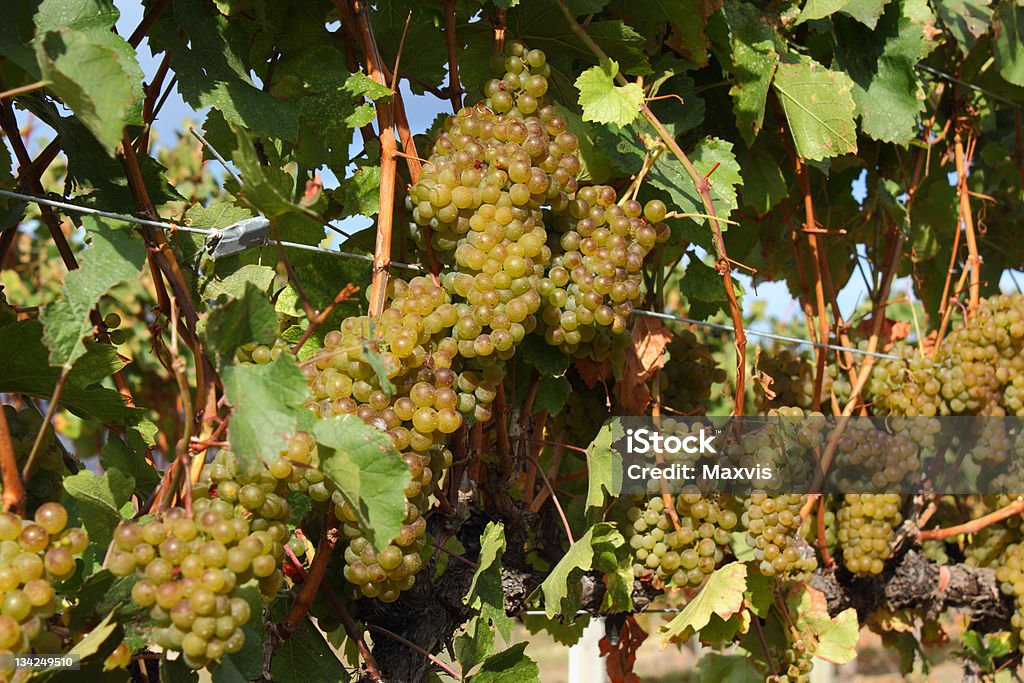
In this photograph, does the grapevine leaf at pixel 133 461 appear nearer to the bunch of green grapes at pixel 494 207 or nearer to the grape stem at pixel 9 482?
the grape stem at pixel 9 482

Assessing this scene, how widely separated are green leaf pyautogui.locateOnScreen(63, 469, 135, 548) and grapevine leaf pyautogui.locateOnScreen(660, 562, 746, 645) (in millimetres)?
963

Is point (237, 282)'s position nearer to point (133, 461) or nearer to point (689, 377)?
point (133, 461)

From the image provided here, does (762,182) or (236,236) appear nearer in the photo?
(236,236)

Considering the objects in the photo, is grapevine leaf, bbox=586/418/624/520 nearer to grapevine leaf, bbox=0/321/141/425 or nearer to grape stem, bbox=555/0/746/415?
grape stem, bbox=555/0/746/415

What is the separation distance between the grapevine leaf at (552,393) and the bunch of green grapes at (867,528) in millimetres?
795

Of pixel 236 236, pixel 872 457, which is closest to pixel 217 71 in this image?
pixel 236 236

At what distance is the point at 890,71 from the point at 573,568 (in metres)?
1.21

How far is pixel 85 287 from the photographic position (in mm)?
986

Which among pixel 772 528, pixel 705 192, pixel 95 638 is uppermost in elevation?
pixel 705 192

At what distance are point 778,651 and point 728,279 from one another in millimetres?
858

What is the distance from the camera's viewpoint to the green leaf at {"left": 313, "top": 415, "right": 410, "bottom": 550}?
977 millimetres

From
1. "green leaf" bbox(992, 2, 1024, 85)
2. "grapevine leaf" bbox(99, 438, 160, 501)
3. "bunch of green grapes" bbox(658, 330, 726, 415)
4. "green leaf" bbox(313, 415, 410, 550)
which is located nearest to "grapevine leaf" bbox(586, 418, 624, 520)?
"bunch of green grapes" bbox(658, 330, 726, 415)

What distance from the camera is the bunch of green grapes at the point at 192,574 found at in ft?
2.79

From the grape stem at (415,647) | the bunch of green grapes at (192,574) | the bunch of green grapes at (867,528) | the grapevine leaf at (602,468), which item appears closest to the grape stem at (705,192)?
the grapevine leaf at (602,468)
